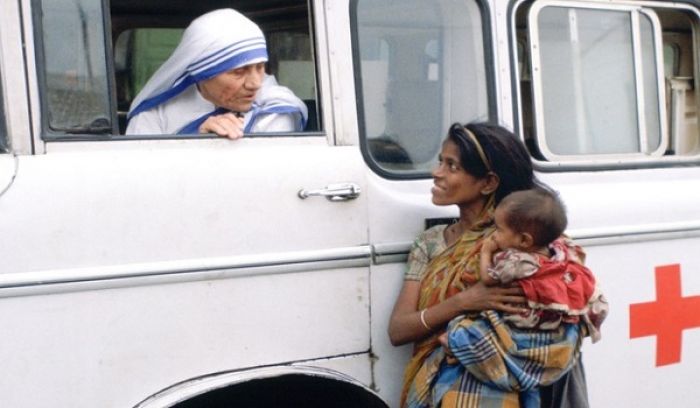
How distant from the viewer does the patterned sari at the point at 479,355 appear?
285cm

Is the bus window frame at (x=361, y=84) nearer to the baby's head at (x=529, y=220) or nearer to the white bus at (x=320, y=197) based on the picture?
the white bus at (x=320, y=197)

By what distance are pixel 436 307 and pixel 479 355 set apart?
23 centimetres

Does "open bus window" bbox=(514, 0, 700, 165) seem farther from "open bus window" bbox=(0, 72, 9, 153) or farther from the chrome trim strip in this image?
"open bus window" bbox=(0, 72, 9, 153)

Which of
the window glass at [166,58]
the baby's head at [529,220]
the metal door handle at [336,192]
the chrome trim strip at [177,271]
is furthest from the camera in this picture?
the window glass at [166,58]

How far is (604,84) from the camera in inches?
147

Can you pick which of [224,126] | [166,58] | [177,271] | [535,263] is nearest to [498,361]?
[535,263]

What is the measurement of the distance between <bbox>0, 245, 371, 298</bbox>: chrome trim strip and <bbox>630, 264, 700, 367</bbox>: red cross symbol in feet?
3.70

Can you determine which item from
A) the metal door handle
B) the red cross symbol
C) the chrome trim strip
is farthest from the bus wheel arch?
the red cross symbol

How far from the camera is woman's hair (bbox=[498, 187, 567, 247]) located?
2838 mm

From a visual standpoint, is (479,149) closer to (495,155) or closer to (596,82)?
(495,155)

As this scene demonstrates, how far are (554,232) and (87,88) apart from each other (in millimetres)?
1370

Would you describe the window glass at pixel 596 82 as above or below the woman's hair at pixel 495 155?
above

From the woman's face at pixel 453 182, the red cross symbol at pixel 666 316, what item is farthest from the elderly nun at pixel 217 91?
the red cross symbol at pixel 666 316

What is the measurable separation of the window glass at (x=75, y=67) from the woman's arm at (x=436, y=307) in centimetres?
103
